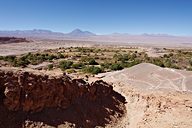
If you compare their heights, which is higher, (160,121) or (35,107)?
(35,107)

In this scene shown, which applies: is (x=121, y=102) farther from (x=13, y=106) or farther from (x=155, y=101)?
(x=13, y=106)

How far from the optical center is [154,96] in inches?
793

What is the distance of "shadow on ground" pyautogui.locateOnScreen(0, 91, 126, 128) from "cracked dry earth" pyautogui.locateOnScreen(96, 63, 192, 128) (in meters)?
0.77

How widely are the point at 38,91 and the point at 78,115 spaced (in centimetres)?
228

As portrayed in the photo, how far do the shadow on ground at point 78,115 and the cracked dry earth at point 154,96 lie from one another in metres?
0.77

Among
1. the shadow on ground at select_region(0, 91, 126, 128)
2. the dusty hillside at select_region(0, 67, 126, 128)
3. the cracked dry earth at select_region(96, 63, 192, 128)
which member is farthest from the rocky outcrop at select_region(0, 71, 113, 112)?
the cracked dry earth at select_region(96, 63, 192, 128)

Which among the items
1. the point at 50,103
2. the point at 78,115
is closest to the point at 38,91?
the point at 50,103

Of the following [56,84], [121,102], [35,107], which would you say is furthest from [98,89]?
[35,107]

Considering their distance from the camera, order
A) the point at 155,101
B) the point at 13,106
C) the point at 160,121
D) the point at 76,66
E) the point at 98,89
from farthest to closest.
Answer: the point at 76,66, the point at 155,101, the point at 98,89, the point at 160,121, the point at 13,106

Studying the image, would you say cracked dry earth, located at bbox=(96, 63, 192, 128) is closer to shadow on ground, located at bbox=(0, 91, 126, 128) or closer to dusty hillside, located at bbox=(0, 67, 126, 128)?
shadow on ground, located at bbox=(0, 91, 126, 128)

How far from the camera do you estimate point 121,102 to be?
18406 millimetres

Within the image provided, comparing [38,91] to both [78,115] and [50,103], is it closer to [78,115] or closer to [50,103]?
[50,103]

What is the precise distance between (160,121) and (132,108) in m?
2.12

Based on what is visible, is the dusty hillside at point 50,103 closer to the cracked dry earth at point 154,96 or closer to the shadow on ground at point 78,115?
the shadow on ground at point 78,115
